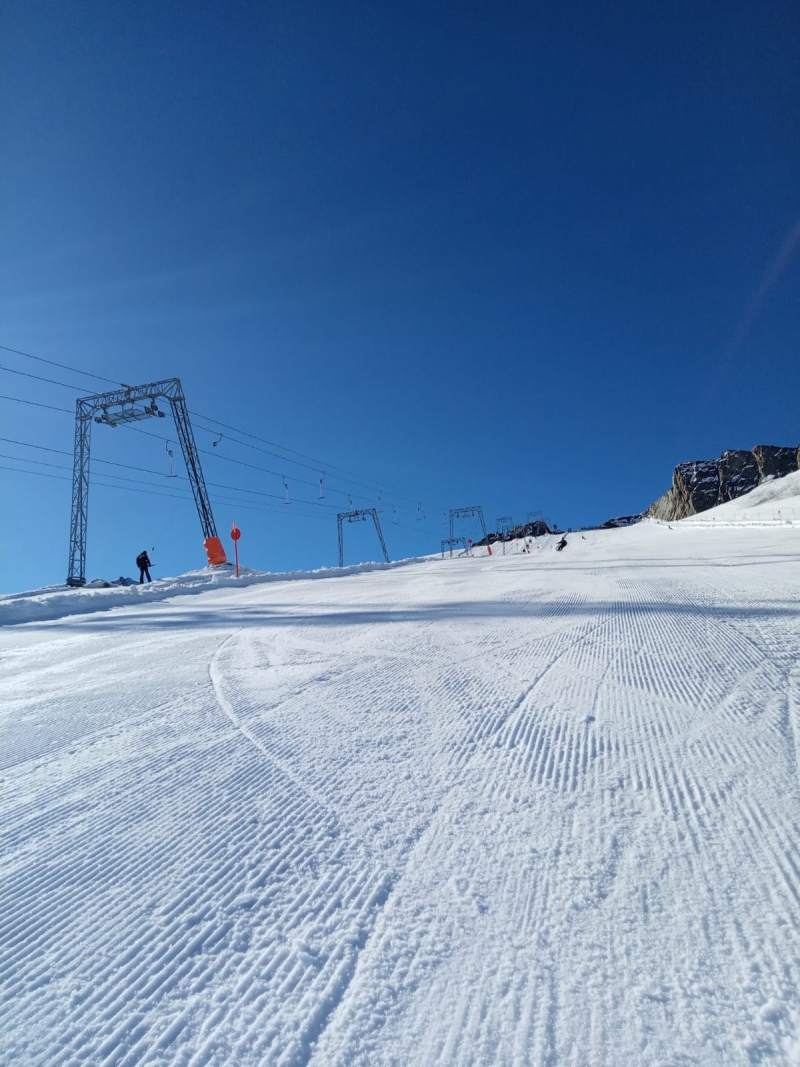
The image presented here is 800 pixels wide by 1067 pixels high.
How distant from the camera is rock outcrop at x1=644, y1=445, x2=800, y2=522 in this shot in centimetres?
9744

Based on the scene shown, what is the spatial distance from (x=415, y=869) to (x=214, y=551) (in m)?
19.9

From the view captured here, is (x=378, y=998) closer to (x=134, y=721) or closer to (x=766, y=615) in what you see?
(x=134, y=721)

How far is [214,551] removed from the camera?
2027 cm

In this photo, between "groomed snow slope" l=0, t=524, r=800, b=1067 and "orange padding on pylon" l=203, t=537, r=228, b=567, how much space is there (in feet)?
55.7

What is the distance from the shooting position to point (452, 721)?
2807 mm

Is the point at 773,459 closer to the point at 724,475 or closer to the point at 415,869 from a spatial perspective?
the point at 724,475

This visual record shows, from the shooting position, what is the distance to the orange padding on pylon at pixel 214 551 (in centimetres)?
2008

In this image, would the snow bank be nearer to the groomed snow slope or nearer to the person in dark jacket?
the person in dark jacket

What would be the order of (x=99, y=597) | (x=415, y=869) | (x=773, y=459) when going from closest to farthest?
(x=415, y=869), (x=99, y=597), (x=773, y=459)

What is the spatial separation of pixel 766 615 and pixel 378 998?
498 centimetres


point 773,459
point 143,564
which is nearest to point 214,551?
point 143,564

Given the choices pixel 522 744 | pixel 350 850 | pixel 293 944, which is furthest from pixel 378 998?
pixel 522 744

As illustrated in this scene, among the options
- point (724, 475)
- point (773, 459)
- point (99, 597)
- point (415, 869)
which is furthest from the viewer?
point (724, 475)

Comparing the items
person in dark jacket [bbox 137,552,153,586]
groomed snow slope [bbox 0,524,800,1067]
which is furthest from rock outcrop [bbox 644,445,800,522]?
groomed snow slope [bbox 0,524,800,1067]
